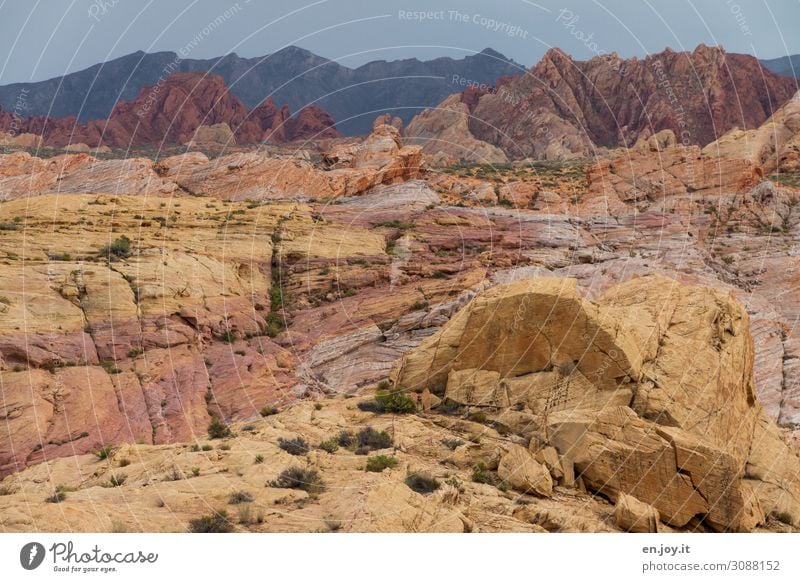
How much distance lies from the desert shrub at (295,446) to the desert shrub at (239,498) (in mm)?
3169

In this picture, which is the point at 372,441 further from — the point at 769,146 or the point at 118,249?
the point at 769,146

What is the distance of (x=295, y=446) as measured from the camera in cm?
2008

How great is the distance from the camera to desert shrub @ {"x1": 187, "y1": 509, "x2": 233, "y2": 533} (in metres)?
15.1

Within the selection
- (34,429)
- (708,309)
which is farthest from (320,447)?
(708,309)

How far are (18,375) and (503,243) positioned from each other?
32.0 metres

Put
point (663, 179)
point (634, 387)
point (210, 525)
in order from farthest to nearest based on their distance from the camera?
point (663, 179) → point (634, 387) → point (210, 525)

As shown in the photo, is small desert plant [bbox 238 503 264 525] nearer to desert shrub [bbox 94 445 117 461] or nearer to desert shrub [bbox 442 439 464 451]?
desert shrub [bbox 442 439 464 451]

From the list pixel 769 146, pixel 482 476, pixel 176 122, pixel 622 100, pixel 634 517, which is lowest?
pixel 634 517

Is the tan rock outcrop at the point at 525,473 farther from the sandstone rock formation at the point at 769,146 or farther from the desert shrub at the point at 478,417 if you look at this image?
the sandstone rock formation at the point at 769,146

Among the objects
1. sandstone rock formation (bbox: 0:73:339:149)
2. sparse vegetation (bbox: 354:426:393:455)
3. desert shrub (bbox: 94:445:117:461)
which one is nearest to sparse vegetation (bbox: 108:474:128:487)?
desert shrub (bbox: 94:445:117:461)

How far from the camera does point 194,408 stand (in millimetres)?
27672

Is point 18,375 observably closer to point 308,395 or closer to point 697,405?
point 308,395

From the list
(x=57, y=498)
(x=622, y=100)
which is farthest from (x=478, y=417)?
(x=622, y=100)
